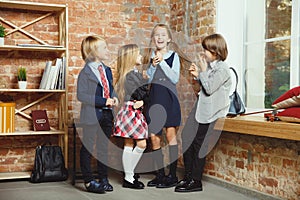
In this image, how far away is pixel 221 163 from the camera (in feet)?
Result: 14.6

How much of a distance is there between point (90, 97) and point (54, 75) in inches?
28.3

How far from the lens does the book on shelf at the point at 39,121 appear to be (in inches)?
188

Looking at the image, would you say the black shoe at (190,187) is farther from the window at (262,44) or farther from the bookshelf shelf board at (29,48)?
Answer: the bookshelf shelf board at (29,48)

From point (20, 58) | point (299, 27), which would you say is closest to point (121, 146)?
point (20, 58)

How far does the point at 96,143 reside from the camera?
427cm

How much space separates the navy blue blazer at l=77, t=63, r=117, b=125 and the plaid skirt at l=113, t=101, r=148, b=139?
0.20 m

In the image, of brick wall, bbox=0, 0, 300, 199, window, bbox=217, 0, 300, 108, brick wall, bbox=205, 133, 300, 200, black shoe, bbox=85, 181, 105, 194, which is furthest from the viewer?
black shoe, bbox=85, 181, 105, 194

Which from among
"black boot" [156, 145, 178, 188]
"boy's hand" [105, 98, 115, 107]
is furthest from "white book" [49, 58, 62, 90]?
"black boot" [156, 145, 178, 188]

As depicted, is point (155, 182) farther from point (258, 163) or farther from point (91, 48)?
point (91, 48)

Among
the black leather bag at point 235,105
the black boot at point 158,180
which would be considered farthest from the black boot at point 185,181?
the black leather bag at point 235,105

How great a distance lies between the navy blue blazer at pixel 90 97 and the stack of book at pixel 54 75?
1.73 feet

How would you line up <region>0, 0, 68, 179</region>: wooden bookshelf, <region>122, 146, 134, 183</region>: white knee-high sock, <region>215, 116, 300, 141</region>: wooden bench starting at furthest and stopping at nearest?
1. <region>0, 0, 68, 179</region>: wooden bookshelf
2. <region>122, 146, 134, 183</region>: white knee-high sock
3. <region>215, 116, 300, 141</region>: wooden bench

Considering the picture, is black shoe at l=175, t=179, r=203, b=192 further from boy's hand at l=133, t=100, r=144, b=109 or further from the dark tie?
the dark tie

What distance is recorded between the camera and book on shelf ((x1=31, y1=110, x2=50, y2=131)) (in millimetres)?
4781
